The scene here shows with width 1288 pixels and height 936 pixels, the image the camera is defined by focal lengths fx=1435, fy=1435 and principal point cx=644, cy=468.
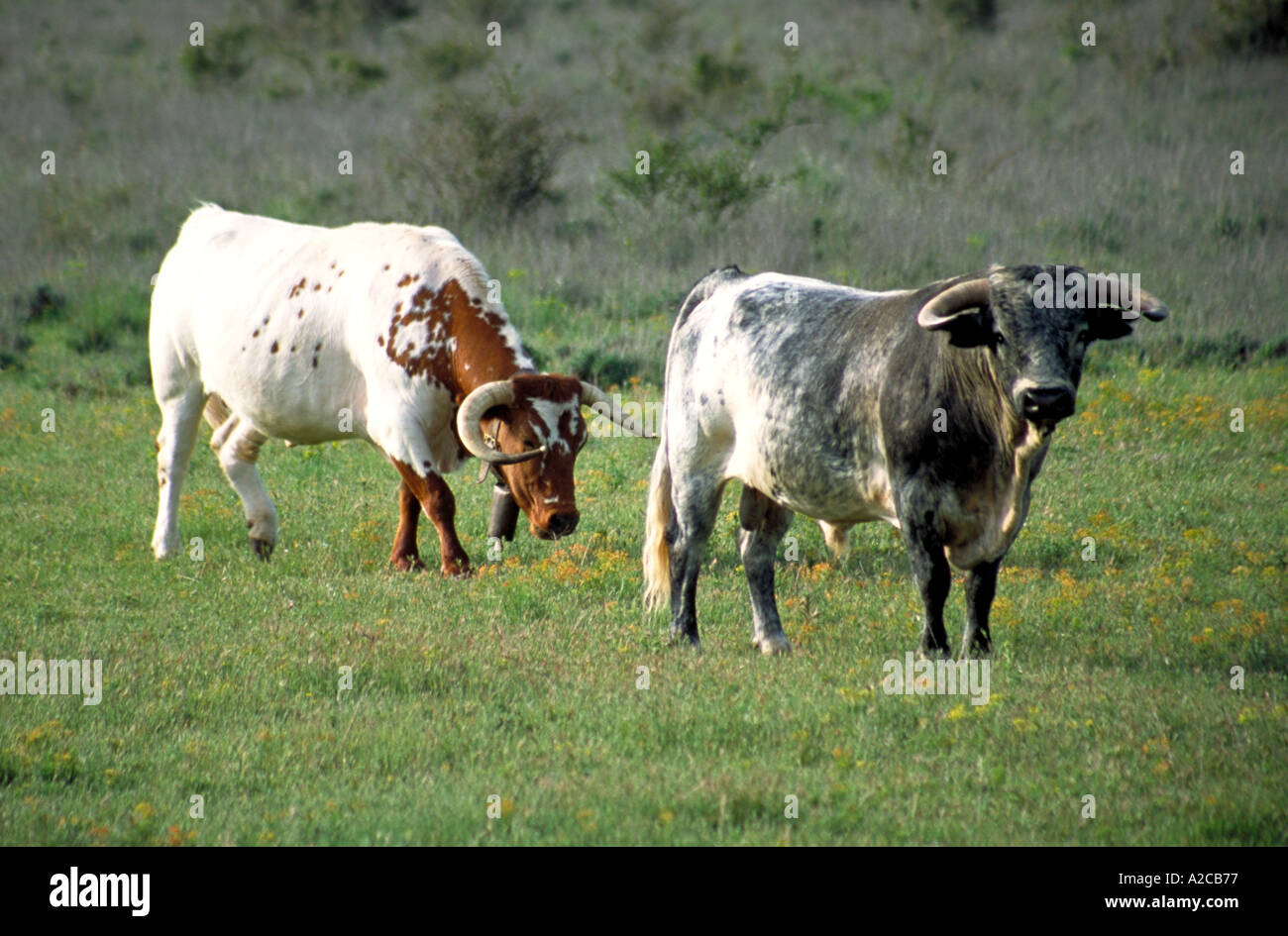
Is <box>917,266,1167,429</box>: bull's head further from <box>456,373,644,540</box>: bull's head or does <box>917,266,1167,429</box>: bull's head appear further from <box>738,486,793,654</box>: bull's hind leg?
<box>456,373,644,540</box>: bull's head

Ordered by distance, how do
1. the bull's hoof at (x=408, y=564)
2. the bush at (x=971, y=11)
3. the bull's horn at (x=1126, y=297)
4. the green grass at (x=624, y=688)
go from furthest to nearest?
the bush at (x=971, y=11) < the bull's hoof at (x=408, y=564) < the bull's horn at (x=1126, y=297) < the green grass at (x=624, y=688)

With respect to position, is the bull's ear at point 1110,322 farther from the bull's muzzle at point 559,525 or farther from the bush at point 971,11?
the bush at point 971,11

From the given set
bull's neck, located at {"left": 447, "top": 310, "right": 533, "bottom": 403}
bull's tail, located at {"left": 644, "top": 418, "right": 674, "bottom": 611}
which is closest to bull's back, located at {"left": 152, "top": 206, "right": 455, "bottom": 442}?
bull's neck, located at {"left": 447, "top": 310, "right": 533, "bottom": 403}

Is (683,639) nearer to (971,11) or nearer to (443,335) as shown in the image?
(443,335)

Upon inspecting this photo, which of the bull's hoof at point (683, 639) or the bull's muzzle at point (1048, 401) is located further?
the bull's hoof at point (683, 639)

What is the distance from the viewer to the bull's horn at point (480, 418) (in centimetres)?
866

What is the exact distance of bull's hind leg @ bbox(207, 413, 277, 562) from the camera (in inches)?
403

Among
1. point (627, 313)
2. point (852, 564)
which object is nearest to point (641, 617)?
point (852, 564)

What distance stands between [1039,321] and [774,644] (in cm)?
241

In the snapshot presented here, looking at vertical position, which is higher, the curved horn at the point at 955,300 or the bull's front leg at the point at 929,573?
the curved horn at the point at 955,300

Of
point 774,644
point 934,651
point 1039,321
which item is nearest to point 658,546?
point 774,644

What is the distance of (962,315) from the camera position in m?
6.48

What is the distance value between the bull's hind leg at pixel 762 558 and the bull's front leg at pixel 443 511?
85.3 inches

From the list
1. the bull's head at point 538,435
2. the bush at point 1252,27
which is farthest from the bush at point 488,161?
the bush at point 1252,27
